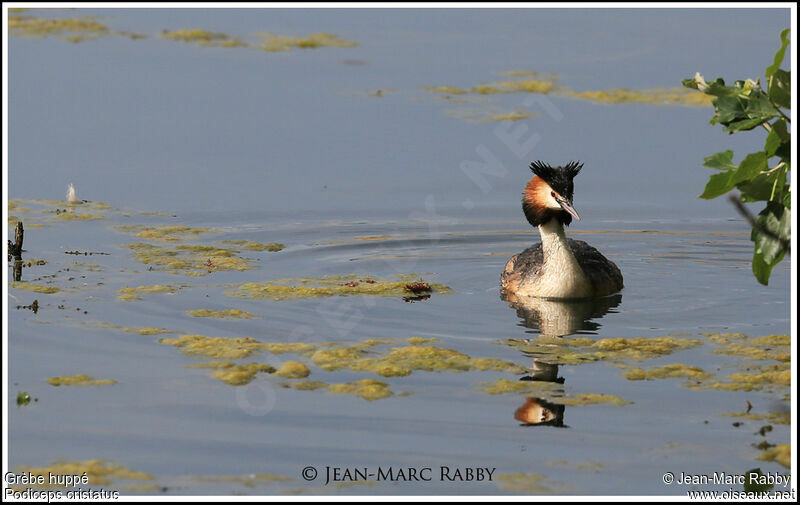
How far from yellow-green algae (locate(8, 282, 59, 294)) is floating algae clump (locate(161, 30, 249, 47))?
1347cm

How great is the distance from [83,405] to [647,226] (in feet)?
33.2

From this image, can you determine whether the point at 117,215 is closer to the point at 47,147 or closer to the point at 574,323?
the point at 47,147

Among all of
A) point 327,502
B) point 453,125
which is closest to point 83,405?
point 327,502

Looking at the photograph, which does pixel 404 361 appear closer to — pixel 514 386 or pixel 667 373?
pixel 514 386

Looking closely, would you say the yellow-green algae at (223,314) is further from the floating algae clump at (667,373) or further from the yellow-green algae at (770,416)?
the yellow-green algae at (770,416)

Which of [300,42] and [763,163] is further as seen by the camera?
[300,42]

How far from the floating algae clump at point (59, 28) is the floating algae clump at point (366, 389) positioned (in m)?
18.1

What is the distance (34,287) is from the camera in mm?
14445

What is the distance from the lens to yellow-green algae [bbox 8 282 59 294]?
14.3 meters

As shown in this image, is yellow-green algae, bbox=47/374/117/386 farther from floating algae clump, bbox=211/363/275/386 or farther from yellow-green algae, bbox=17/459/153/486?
yellow-green algae, bbox=17/459/153/486

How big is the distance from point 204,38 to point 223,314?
15404mm

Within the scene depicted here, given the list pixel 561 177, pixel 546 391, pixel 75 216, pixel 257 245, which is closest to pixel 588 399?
pixel 546 391

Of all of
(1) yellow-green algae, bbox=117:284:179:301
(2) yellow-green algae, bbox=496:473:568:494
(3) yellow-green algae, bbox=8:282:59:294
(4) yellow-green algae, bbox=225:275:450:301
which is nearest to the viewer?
(2) yellow-green algae, bbox=496:473:568:494

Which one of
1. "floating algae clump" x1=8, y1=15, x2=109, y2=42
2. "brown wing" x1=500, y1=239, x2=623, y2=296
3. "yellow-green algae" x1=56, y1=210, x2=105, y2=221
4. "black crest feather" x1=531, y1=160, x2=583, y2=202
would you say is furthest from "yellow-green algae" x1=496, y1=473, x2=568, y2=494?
"floating algae clump" x1=8, y1=15, x2=109, y2=42
